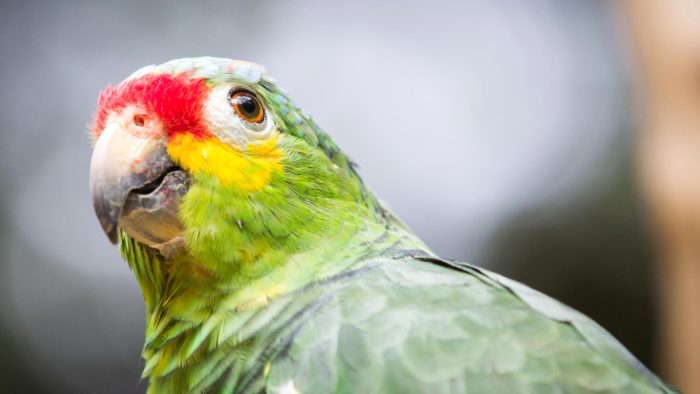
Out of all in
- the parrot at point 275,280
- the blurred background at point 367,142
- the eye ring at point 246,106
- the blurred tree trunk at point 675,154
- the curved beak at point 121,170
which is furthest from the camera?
the blurred background at point 367,142

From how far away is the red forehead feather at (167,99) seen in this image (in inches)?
63.4

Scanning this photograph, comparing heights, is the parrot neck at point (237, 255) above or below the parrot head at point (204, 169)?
below

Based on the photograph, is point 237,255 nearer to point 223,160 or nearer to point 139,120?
point 223,160

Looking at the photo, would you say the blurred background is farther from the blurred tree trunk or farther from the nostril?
the nostril

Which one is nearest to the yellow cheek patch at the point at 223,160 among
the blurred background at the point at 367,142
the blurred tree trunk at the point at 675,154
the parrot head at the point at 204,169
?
the parrot head at the point at 204,169

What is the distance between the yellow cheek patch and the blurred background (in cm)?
464

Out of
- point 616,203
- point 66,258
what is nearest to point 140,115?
point 66,258

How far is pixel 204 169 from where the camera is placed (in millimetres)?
1579

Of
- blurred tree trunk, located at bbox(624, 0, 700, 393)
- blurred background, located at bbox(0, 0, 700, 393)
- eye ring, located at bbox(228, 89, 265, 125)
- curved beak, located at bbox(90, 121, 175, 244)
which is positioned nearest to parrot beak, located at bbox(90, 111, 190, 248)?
curved beak, located at bbox(90, 121, 175, 244)

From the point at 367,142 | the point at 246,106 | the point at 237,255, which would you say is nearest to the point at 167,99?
the point at 246,106

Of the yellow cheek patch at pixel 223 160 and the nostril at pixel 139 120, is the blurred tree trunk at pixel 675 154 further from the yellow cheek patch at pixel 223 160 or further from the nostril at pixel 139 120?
the nostril at pixel 139 120

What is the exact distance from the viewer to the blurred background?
6398mm

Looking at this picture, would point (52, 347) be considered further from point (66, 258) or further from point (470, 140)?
point (470, 140)

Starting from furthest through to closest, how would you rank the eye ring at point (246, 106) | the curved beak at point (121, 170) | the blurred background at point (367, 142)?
the blurred background at point (367, 142) < the eye ring at point (246, 106) < the curved beak at point (121, 170)
